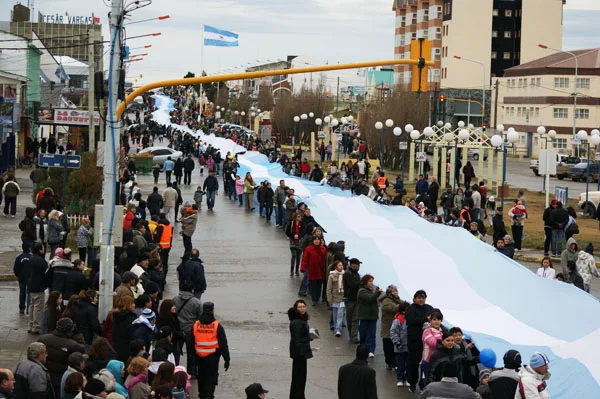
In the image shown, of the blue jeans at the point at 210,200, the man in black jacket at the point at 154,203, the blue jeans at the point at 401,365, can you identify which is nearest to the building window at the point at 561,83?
the blue jeans at the point at 210,200

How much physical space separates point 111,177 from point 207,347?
431cm

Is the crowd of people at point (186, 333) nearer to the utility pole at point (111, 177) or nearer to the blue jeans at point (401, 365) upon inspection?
the blue jeans at point (401, 365)

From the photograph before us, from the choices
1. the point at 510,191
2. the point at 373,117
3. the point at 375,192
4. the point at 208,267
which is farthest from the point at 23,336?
the point at 373,117

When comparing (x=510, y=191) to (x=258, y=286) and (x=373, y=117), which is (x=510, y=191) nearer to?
(x=373, y=117)

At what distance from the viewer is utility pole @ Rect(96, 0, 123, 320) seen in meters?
16.4

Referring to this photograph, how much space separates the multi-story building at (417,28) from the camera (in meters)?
115

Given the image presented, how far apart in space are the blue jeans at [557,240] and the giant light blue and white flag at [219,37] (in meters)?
44.6

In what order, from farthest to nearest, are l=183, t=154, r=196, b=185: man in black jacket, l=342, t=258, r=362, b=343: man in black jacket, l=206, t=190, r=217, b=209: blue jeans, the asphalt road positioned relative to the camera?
the asphalt road
l=183, t=154, r=196, b=185: man in black jacket
l=206, t=190, r=217, b=209: blue jeans
l=342, t=258, r=362, b=343: man in black jacket

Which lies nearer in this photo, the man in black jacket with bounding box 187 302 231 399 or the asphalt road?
the man in black jacket with bounding box 187 302 231 399

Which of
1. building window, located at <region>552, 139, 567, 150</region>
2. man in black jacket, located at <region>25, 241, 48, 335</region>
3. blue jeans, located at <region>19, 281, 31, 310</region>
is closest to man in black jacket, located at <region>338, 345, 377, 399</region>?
man in black jacket, located at <region>25, 241, 48, 335</region>

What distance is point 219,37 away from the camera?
7450 cm

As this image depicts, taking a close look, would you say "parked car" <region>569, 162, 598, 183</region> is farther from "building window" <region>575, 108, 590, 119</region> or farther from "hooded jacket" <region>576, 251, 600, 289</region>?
"hooded jacket" <region>576, 251, 600, 289</region>

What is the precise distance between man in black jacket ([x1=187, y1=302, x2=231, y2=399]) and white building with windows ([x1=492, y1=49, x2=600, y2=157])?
73163 mm

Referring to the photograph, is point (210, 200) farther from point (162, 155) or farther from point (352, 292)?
point (162, 155)
